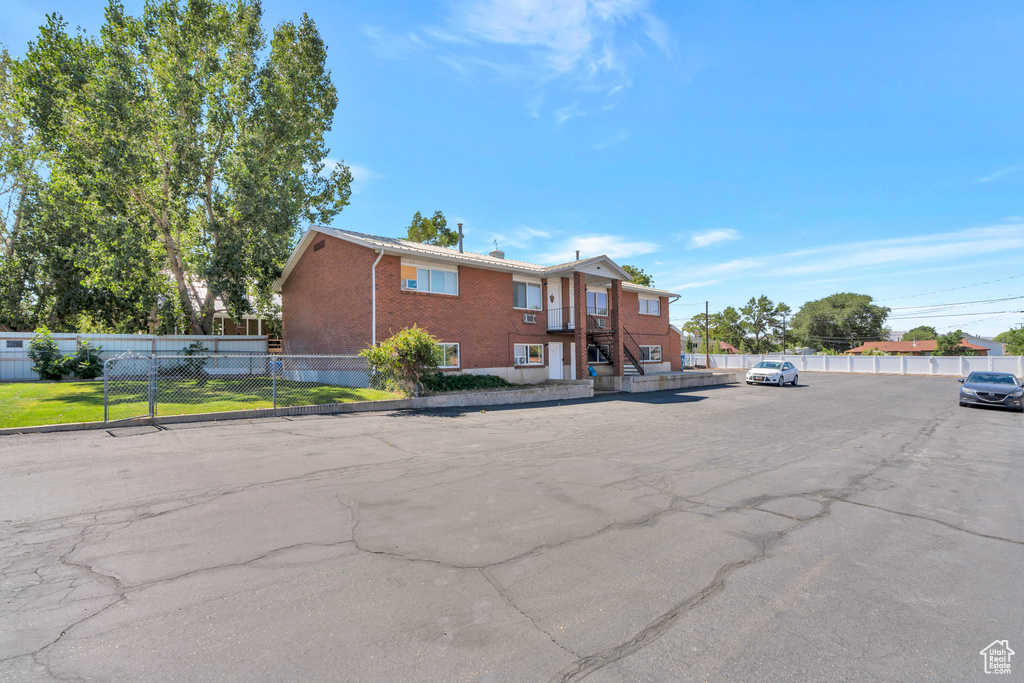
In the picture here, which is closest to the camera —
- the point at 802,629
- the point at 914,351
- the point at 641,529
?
the point at 802,629

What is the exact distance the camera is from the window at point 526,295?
71.8 ft

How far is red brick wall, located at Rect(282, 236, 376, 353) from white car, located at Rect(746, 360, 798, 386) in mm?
21508

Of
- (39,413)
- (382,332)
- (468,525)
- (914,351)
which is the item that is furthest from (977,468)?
(914,351)

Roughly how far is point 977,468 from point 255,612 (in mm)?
10396

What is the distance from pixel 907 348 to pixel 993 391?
7520cm

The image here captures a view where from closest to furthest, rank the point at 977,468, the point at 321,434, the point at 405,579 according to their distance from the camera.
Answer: the point at 405,579 → the point at 977,468 → the point at 321,434

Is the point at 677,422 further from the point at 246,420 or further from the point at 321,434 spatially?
the point at 246,420

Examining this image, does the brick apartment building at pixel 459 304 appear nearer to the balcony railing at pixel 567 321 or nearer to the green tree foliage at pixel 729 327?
the balcony railing at pixel 567 321

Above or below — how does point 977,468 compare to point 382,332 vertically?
below

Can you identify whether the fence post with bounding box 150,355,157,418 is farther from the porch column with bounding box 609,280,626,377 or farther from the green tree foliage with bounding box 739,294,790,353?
the green tree foliage with bounding box 739,294,790,353

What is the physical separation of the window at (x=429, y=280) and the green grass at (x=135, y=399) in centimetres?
455

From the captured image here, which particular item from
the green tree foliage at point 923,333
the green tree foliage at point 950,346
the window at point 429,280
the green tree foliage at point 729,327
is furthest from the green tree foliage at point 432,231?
the green tree foliage at point 923,333

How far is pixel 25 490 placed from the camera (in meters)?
5.63

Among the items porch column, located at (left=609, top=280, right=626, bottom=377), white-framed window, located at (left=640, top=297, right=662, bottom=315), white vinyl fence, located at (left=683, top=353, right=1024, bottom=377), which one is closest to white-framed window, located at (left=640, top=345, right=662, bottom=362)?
white-framed window, located at (left=640, top=297, right=662, bottom=315)
